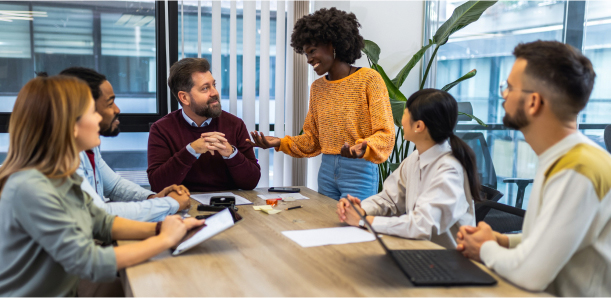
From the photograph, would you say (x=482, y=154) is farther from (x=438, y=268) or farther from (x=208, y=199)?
(x=438, y=268)

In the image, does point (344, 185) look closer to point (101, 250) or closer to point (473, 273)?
point (473, 273)

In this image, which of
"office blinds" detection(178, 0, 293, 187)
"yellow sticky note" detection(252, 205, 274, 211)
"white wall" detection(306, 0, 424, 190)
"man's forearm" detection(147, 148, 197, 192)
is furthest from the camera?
"white wall" detection(306, 0, 424, 190)

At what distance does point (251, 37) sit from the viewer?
3.44 meters

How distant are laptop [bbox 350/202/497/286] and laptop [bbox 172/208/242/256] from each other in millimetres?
481

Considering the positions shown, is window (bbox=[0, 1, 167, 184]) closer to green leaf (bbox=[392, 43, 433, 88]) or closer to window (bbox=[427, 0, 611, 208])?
green leaf (bbox=[392, 43, 433, 88])

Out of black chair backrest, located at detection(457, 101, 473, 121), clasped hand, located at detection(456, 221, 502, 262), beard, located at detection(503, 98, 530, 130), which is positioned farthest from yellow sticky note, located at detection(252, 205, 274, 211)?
black chair backrest, located at detection(457, 101, 473, 121)

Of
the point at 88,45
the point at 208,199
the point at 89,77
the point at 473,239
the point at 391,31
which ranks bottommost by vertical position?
the point at 208,199

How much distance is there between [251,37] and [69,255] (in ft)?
8.21

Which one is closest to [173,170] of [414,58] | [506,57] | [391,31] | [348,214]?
[348,214]

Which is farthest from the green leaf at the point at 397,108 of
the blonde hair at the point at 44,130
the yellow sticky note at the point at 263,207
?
the blonde hair at the point at 44,130

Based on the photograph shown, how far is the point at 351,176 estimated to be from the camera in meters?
2.43

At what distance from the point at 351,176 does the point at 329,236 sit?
0.83 m

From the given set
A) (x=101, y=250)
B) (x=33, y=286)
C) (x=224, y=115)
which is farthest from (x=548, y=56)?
(x=224, y=115)

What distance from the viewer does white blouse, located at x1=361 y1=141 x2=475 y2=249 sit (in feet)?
5.25
